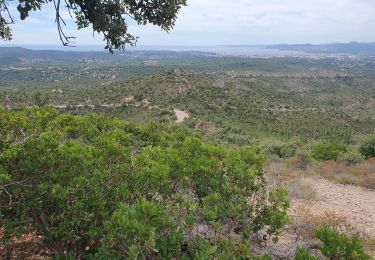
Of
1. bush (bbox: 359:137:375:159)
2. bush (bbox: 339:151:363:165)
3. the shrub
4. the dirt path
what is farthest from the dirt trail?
the dirt path

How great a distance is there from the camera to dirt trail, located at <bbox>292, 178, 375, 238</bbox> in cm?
802

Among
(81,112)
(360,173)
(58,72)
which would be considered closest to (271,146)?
(360,173)

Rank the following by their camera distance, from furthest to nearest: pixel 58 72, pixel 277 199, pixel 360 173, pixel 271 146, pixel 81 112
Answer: pixel 58 72 → pixel 81 112 → pixel 271 146 → pixel 360 173 → pixel 277 199

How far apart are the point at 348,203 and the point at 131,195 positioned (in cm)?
741

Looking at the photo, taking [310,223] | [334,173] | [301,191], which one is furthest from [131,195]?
[334,173]

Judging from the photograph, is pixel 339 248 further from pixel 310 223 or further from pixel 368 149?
pixel 368 149

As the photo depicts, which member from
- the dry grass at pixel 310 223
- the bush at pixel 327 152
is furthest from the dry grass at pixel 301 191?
the bush at pixel 327 152

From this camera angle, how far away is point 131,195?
150 inches

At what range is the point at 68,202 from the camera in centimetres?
347

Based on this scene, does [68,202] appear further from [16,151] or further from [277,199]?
[277,199]

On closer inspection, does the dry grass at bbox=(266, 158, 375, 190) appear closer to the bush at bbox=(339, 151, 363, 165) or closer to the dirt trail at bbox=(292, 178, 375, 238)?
the dirt trail at bbox=(292, 178, 375, 238)

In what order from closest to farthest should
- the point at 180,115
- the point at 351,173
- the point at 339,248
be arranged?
the point at 339,248 < the point at 351,173 < the point at 180,115

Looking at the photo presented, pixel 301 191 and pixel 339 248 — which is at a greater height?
pixel 339 248

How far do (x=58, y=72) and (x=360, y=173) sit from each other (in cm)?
14105
